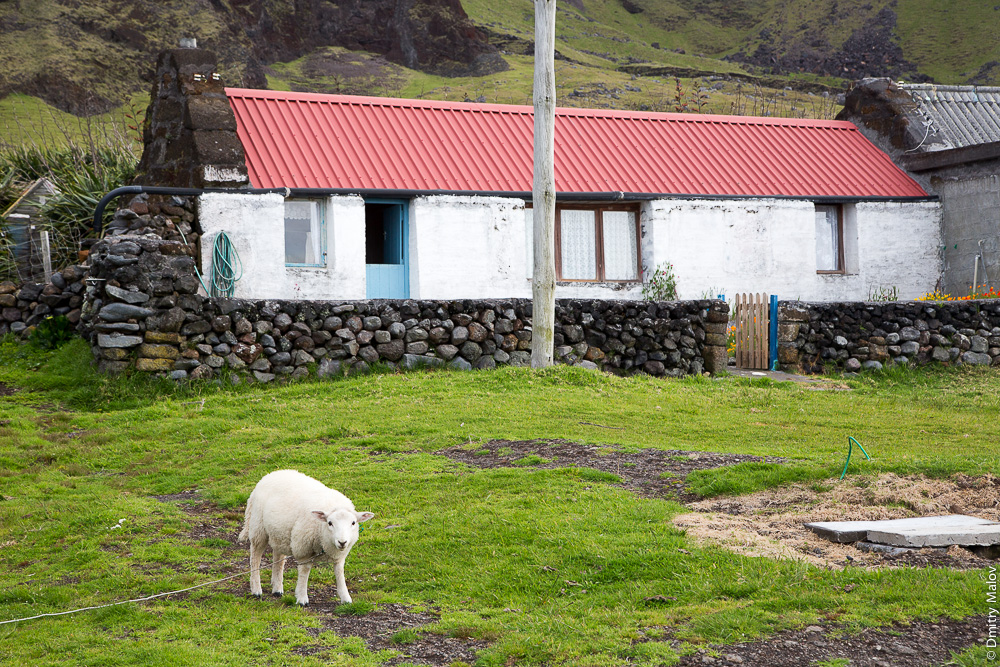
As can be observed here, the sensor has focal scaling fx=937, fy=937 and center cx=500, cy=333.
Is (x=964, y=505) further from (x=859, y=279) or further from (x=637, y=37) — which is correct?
(x=637, y=37)

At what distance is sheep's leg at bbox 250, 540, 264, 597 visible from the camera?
6.25 m

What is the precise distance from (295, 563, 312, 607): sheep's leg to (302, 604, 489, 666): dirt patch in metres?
0.06

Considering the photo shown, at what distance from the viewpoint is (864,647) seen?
487 centimetres

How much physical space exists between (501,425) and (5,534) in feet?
17.6

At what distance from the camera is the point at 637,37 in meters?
89.7

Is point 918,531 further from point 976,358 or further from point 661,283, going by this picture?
point 661,283

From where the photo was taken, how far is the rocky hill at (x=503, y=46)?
60.2 metres

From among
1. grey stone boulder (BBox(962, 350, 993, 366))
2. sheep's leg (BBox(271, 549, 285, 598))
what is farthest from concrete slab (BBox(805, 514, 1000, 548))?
grey stone boulder (BBox(962, 350, 993, 366))

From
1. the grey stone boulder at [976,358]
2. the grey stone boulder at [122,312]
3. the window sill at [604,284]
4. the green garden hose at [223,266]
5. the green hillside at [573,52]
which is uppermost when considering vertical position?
the green hillside at [573,52]

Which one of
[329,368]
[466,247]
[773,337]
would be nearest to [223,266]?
[329,368]

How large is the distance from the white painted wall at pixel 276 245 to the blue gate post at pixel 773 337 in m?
7.68

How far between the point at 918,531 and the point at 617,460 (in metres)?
3.45

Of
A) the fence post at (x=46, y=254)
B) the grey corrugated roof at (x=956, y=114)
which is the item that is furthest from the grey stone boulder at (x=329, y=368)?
the grey corrugated roof at (x=956, y=114)

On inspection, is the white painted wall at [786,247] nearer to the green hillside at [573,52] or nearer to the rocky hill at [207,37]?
the green hillside at [573,52]
